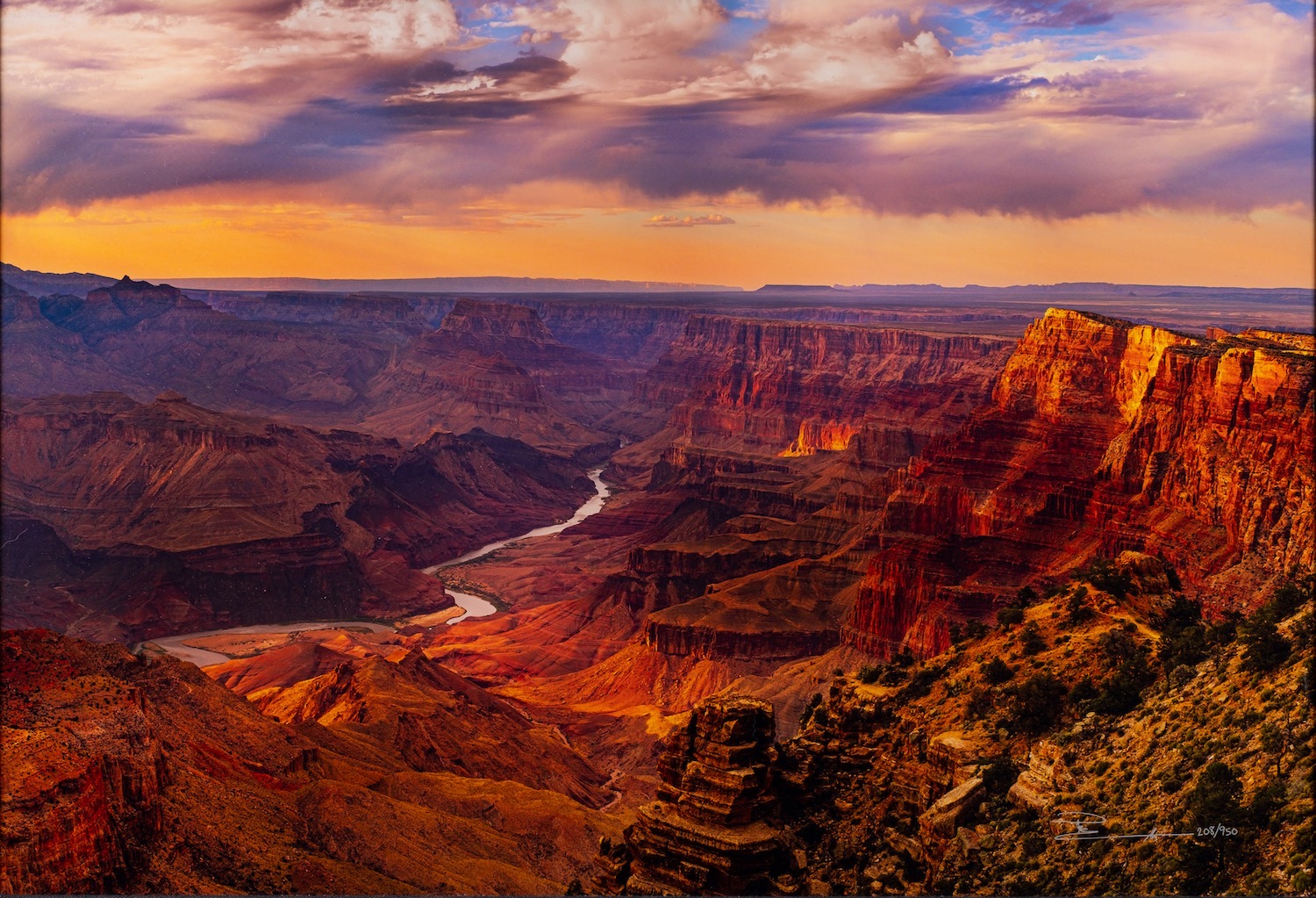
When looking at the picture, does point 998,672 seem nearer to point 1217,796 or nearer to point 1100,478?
point 1217,796

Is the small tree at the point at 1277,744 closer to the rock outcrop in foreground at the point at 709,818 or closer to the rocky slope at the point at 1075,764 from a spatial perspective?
the rocky slope at the point at 1075,764

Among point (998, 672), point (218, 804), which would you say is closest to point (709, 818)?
point (998, 672)

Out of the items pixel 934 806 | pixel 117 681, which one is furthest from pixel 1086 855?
pixel 117 681

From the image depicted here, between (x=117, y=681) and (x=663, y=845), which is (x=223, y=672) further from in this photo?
(x=663, y=845)

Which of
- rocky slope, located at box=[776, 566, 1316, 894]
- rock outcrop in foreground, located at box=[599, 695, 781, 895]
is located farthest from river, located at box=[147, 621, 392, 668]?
rock outcrop in foreground, located at box=[599, 695, 781, 895]

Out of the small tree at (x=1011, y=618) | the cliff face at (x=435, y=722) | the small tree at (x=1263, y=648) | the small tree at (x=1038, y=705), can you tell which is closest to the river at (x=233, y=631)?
the cliff face at (x=435, y=722)

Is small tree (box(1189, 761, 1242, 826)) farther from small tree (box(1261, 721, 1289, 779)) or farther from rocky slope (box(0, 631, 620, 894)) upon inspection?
rocky slope (box(0, 631, 620, 894))
